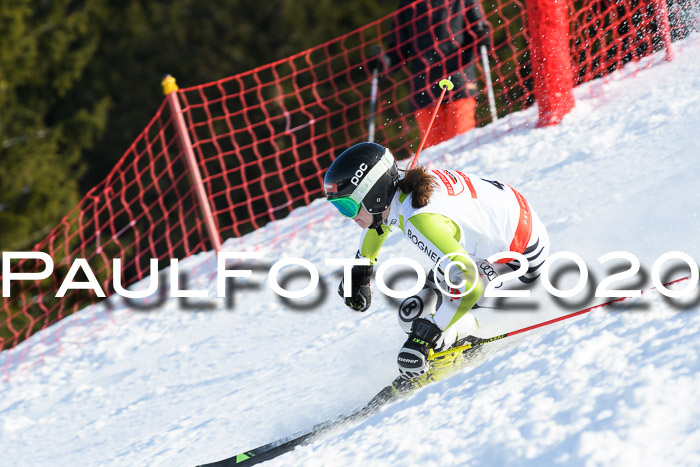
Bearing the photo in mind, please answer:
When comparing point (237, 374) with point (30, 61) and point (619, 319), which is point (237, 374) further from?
point (30, 61)

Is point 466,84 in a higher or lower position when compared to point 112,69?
lower

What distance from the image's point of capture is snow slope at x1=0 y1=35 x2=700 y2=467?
2.61m

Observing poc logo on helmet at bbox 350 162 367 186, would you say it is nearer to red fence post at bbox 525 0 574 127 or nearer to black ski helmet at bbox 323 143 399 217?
black ski helmet at bbox 323 143 399 217

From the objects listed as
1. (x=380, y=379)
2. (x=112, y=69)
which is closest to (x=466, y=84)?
(x=380, y=379)

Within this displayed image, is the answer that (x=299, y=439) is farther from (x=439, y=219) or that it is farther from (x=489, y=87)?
(x=489, y=87)

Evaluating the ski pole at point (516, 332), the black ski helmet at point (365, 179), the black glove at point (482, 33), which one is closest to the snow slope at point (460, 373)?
the ski pole at point (516, 332)

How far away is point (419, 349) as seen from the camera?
3.25 m

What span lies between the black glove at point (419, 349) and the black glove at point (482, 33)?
3525 mm

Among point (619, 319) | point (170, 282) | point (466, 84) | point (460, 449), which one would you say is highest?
point (466, 84)

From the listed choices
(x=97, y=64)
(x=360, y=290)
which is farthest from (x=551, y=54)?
(x=97, y=64)

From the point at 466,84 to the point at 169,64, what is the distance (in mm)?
15261

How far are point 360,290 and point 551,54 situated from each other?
2934 mm

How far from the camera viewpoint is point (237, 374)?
15.5 ft

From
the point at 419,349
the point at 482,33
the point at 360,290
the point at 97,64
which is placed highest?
the point at 97,64
